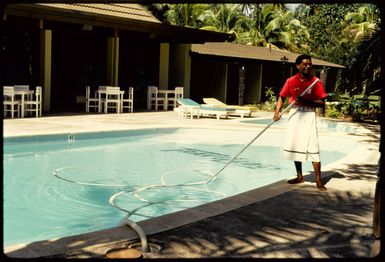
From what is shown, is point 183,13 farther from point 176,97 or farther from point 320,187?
point 320,187

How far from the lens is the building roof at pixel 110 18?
534 inches

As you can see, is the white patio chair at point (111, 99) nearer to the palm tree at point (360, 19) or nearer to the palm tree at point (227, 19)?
the palm tree at point (227, 19)

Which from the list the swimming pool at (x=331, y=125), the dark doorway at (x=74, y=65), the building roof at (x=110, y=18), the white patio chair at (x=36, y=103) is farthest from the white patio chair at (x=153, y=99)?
the white patio chair at (x=36, y=103)

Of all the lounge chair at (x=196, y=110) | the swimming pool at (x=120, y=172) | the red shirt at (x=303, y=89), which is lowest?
the swimming pool at (x=120, y=172)

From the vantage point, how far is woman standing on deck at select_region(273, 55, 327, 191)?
5.88 metres

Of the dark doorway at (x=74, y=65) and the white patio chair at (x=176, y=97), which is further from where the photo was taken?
the dark doorway at (x=74, y=65)

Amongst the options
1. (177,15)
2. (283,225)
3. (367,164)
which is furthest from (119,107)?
(177,15)

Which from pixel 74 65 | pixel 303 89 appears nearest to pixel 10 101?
pixel 74 65

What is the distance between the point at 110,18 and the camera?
1560 cm

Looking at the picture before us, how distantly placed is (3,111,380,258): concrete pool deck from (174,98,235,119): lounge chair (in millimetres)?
9880

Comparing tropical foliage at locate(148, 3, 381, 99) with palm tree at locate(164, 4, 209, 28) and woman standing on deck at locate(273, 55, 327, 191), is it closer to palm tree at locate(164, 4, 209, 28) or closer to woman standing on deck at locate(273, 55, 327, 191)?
palm tree at locate(164, 4, 209, 28)

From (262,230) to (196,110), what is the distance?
1253cm

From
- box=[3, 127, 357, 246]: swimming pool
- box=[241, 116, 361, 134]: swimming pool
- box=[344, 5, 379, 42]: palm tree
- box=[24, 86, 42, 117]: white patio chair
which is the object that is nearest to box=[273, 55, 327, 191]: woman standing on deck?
box=[3, 127, 357, 246]: swimming pool

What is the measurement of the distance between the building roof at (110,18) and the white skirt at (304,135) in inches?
298
